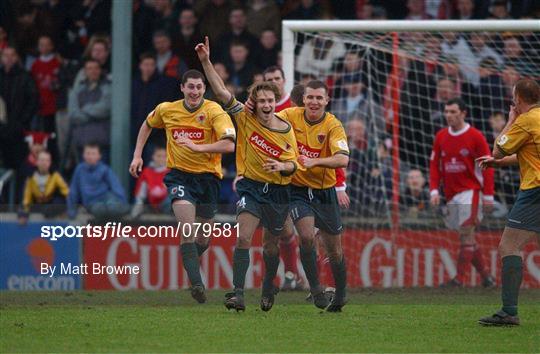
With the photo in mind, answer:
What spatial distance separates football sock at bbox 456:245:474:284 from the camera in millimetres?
14477

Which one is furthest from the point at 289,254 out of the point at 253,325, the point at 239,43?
the point at 239,43

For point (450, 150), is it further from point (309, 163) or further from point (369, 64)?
point (309, 163)

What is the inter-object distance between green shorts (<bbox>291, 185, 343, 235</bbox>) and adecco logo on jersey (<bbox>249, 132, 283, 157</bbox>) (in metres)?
0.54

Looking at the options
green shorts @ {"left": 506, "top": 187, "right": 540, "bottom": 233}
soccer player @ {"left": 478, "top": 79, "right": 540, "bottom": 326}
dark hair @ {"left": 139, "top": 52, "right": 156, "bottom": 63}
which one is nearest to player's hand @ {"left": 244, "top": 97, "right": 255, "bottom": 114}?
soccer player @ {"left": 478, "top": 79, "right": 540, "bottom": 326}

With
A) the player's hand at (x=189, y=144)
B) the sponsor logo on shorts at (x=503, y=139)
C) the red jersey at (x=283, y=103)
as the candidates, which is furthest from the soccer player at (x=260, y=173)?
the red jersey at (x=283, y=103)

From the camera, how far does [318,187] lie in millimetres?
11625

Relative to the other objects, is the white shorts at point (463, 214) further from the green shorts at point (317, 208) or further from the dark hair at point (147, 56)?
the dark hair at point (147, 56)

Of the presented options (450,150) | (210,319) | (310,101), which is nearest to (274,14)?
(450,150)

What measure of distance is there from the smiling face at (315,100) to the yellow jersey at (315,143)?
0.39ft

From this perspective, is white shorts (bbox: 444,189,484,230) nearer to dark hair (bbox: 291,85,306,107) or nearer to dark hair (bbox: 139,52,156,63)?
dark hair (bbox: 291,85,306,107)

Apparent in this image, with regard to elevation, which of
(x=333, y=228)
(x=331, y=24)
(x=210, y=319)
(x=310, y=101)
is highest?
(x=331, y=24)

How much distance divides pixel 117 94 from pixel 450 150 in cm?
455

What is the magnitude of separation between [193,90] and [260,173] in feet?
5.21

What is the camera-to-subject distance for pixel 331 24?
48.9 feet
